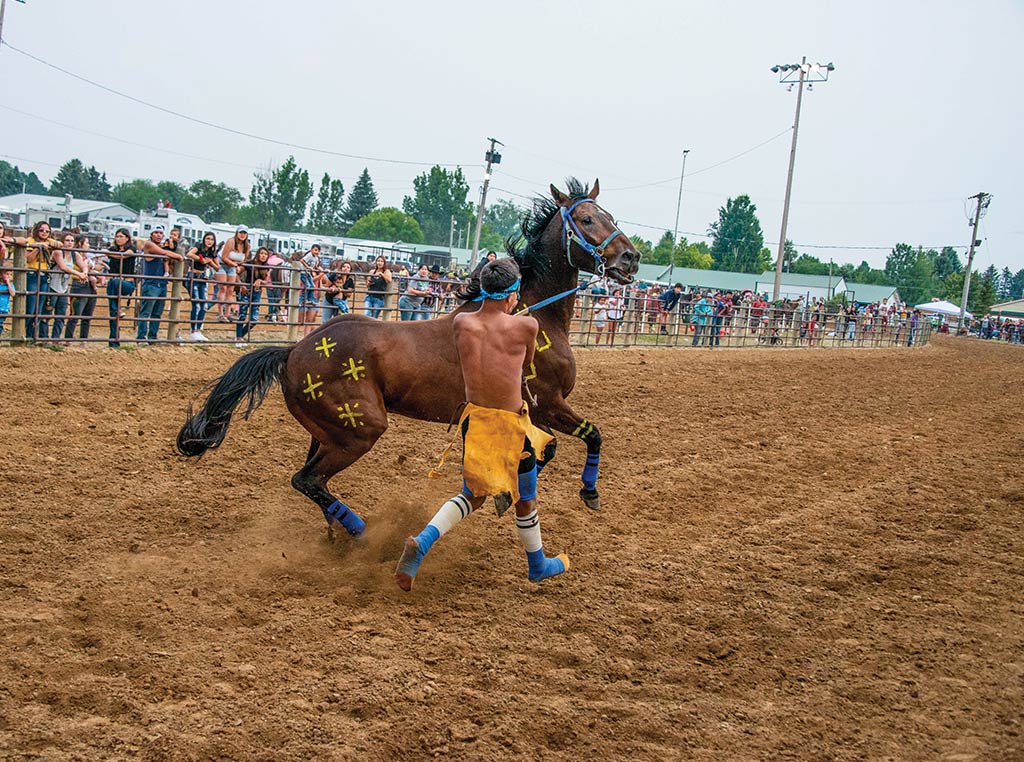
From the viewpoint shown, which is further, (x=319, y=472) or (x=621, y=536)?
(x=621, y=536)

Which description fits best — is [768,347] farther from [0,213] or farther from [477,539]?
[0,213]

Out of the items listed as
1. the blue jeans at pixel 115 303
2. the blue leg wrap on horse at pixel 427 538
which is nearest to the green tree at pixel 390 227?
the blue jeans at pixel 115 303

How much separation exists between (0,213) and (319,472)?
134ft

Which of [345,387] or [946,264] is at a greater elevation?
[946,264]

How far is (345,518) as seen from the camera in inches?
196

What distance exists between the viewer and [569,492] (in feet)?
21.0

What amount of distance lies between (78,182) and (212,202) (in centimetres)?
1741

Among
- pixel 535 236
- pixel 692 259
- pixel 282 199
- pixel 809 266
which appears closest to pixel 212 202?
pixel 282 199

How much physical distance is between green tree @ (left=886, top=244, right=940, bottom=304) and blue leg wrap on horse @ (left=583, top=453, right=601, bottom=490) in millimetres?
102380

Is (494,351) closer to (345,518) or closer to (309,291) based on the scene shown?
(345,518)

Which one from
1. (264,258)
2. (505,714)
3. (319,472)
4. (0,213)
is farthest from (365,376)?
(0,213)

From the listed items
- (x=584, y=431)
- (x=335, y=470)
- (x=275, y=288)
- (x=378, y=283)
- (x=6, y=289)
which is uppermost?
(x=378, y=283)

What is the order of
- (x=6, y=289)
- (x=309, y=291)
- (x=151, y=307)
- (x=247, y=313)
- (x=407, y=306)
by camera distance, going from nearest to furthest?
(x=6, y=289), (x=151, y=307), (x=247, y=313), (x=309, y=291), (x=407, y=306)

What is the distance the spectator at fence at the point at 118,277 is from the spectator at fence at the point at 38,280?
Answer: 0.68 metres
